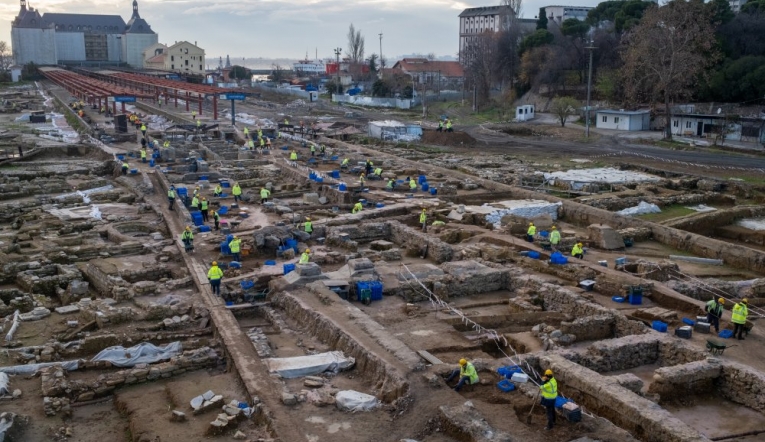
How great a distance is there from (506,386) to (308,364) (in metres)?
4.00

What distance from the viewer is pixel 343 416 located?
1231cm

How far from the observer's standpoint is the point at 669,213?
2992 cm

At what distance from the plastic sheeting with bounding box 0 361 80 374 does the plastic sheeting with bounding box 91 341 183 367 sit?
415 millimetres

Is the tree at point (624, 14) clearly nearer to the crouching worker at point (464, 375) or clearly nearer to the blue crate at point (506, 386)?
the blue crate at point (506, 386)

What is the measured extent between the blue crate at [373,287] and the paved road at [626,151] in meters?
27.2

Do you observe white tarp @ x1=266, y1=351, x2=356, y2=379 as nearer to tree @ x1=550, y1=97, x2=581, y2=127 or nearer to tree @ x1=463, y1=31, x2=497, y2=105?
tree @ x1=550, y1=97, x2=581, y2=127

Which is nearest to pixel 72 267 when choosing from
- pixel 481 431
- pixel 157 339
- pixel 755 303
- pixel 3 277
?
pixel 3 277

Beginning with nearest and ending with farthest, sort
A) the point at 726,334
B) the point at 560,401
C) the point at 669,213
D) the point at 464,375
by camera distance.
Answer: the point at 560,401 → the point at 464,375 → the point at 726,334 → the point at 669,213

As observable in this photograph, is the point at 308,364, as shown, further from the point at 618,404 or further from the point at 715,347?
the point at 715,347

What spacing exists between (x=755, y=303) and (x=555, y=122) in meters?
45.2

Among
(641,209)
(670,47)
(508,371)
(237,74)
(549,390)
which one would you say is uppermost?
(237,74)

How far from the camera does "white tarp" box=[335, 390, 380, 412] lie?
41.0 ft

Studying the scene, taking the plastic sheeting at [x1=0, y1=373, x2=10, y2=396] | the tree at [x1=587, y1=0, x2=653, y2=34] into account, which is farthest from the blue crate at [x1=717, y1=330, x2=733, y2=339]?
the tree at [x1=587, y1=0, x2=653, y2=34]

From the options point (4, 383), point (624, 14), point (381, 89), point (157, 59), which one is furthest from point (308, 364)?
point (157, 59)
